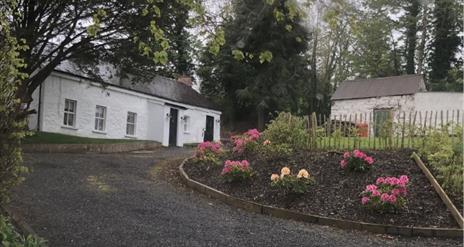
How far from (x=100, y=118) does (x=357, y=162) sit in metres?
18.7

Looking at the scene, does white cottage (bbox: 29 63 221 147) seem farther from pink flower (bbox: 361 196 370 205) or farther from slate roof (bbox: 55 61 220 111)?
pink flower (bbox: 361 196 370 205)

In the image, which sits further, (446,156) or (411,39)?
(411,39)

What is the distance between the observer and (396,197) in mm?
8711

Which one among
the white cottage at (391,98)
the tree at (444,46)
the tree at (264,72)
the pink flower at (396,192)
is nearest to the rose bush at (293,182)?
the pink flower at (396,192)

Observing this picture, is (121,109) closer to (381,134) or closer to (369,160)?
(381,134)

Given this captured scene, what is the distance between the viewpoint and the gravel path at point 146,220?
693cm

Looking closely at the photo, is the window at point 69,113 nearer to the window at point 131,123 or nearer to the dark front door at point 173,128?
the window at point 131,123

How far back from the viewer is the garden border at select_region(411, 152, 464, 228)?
8475 millimetres

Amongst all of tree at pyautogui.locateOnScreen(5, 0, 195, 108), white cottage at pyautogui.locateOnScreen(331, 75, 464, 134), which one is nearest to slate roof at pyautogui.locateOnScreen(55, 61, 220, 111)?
tree at pyautogui.locateOnScreen(5, 0, 195, 108)

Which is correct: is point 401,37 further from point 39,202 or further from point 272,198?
point 39,202

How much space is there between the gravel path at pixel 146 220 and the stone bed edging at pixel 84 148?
6460 mm

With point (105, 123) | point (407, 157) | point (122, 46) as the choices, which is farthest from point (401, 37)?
point (407, 157)

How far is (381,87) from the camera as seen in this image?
113ft

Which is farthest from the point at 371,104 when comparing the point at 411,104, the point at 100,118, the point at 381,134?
the point at 381,134
